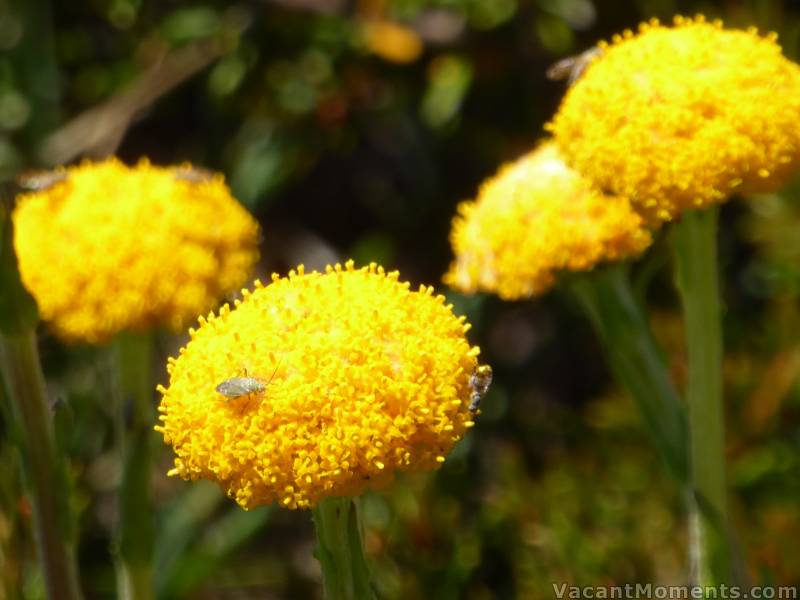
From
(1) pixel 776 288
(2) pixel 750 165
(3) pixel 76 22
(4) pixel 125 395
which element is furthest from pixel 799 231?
(3) pixel 76 22

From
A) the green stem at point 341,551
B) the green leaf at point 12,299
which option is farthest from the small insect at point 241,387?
the green leaf at point 12,299

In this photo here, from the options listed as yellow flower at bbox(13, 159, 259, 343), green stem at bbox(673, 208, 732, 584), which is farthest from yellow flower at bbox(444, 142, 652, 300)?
yellow flower at bbox(13, 159, 259, 343)

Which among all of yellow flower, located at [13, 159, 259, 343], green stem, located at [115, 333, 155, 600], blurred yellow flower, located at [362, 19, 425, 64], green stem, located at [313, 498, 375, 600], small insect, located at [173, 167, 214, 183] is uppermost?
blurred yellow flower, located at [362, 19, 425, 64]

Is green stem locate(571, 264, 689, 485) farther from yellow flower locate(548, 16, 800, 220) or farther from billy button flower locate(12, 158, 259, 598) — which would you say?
billy button flower locate(12, 158, 259, 598)

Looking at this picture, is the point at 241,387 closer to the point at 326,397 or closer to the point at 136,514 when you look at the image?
the point at 326,397

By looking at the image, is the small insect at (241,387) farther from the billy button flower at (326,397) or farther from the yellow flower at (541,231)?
the yellow flower at (541,231)

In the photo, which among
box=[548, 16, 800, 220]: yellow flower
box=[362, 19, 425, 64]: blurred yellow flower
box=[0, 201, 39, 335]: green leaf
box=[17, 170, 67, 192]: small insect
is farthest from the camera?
box=[362, 19, 425, 64]: blurred yellow flower

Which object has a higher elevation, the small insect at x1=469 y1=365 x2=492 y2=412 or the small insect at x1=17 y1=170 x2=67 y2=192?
the small insect at x1=17 y1=170 x2=67 y2=192

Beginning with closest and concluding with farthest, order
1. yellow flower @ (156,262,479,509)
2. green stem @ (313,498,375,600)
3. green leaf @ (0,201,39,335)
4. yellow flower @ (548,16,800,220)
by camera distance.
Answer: yellow flower @ (156,262,479,509) → green stem @ (313,498,375,600) → yellow flower @ (548,16,800,220) → green leaf @ (0,201,39,335)
